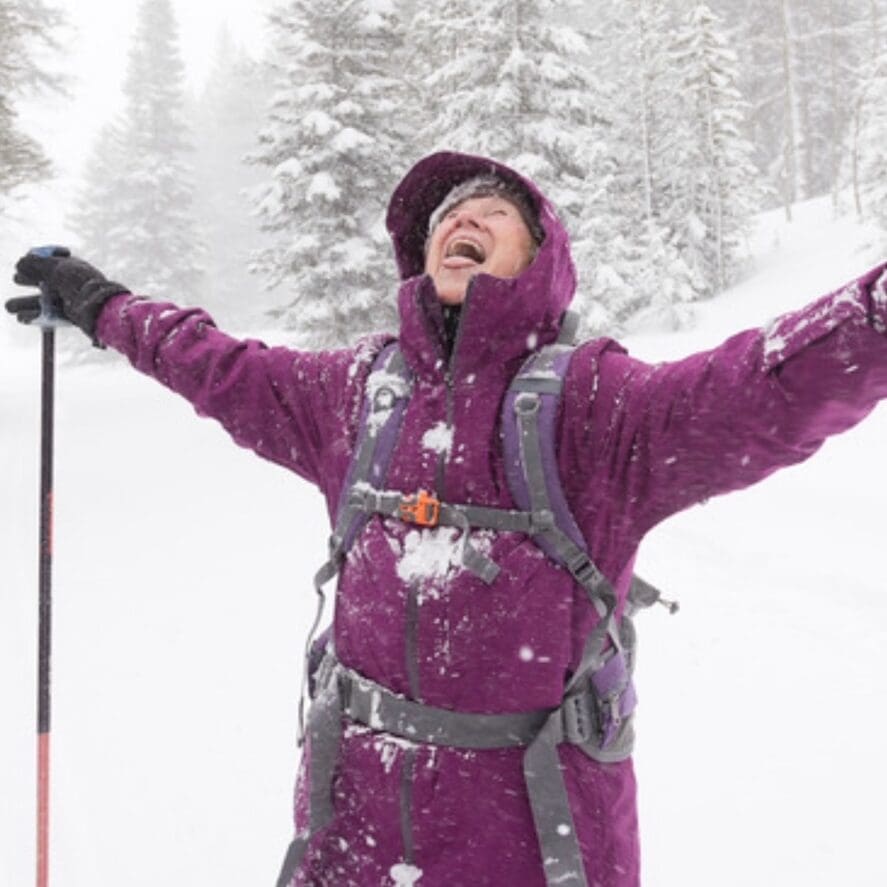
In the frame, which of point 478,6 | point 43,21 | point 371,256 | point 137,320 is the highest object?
point 43,21

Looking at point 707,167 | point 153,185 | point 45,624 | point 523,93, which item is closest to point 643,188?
point 707,167

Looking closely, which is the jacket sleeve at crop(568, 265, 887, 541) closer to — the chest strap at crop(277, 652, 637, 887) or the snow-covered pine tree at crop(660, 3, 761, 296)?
the chest strap at crop(277, 652, 637, 887)

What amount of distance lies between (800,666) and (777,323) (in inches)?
186

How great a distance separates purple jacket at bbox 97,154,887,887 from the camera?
5.86 feet

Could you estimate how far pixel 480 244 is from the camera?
2297mm

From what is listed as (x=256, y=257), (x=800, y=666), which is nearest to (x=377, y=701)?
(x=800, y=666)

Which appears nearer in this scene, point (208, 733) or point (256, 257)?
point (208, 733)

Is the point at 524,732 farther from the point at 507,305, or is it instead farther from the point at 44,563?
the point at 44,563

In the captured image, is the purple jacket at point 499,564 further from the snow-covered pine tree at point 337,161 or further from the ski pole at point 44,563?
the snow-covered pine tree at point 337,161

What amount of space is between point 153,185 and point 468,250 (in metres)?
36.1

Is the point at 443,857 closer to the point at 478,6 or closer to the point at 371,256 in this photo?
the point at 371,256

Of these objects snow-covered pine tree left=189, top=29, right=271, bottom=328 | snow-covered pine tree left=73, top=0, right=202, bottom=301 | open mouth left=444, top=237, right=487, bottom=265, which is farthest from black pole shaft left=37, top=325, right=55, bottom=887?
snow-covered pine tree left=189, top=29, right=271, bottom=328

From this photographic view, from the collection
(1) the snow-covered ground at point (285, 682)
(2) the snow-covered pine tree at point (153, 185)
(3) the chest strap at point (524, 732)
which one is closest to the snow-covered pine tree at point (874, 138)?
(1) the snow-covered ground at point (285, 682)

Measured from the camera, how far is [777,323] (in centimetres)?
160
